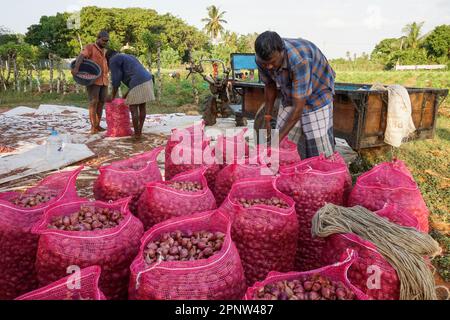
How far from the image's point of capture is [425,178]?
448 cm

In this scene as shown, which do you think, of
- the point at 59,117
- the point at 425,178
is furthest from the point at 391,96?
the point at 59,117

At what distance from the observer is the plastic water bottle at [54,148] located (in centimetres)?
466

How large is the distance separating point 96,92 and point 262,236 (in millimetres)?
5741

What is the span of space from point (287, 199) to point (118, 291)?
2.69 feet

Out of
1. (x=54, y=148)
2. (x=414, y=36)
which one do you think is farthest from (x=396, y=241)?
(x=414, y=36)

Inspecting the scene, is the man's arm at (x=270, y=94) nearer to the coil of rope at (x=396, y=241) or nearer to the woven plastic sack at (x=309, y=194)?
the woven plastic sack at (x=309, y=194)

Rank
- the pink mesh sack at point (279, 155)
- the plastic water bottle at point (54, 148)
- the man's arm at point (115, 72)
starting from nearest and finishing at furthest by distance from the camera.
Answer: the pink mesh sack at point (279, 155) → the plastic water bottle at point (54, 148) → the man's arm at point (115, 72)

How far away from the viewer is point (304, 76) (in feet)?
8.02

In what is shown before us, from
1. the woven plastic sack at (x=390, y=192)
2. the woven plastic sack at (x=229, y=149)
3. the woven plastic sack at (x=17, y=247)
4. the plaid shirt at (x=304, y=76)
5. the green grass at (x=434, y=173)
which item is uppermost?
the plaid shirt at (x=304, y=76)

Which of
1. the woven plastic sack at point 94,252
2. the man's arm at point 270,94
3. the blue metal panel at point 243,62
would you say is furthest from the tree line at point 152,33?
the woven plastic sack at point 94,252

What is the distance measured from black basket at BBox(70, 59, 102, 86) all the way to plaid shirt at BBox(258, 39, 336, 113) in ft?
14.0

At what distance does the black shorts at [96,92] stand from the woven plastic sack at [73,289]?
5.86 meters

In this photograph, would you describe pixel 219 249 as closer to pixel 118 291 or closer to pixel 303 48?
pixel 118 291

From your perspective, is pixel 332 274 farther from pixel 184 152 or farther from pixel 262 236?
Result: pixel 184 152
